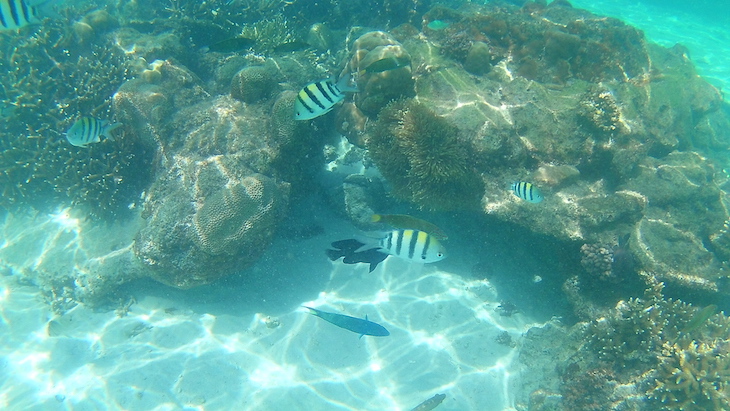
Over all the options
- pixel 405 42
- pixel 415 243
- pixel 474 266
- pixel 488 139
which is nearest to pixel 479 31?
pixel 405 42

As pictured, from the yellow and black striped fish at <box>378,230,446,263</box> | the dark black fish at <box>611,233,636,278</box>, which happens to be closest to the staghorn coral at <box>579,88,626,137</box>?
the dark black fish at <box>611,233,636,278</box>

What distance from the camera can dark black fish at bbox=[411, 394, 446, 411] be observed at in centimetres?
520

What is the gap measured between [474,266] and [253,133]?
16.3 ft

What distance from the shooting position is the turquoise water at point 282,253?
557 cm

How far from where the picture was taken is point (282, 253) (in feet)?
23.3

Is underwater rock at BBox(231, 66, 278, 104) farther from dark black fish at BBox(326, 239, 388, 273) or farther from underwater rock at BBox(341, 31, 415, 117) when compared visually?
dark black fish at BBox(326, 239, 388, 273)

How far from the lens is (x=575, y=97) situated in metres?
6.86

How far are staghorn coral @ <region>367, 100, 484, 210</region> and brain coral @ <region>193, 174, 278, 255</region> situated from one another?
6.59 ft

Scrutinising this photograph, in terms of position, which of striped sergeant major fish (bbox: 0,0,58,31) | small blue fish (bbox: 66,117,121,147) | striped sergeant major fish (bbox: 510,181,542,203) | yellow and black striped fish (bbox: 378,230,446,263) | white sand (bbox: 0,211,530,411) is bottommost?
white sand (bbox: 0,211,530,411)

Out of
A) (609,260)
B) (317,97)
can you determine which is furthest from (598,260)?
(317,97)

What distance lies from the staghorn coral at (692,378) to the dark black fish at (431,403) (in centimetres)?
273

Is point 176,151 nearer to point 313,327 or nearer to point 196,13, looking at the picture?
point 313,327

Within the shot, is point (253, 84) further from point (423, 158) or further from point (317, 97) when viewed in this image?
point (423, 158)

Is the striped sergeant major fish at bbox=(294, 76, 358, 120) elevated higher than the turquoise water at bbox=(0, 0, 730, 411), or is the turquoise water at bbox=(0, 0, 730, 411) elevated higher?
the striped sergeant major fish at bbox=(294, 76, 358, 120)
